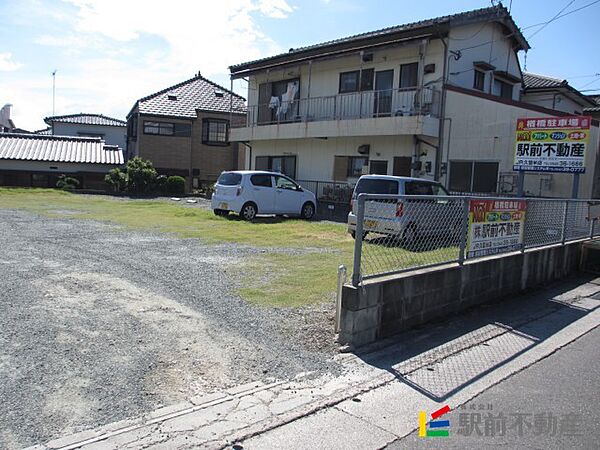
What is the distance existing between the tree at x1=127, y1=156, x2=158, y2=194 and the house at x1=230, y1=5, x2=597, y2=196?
615 centimetres

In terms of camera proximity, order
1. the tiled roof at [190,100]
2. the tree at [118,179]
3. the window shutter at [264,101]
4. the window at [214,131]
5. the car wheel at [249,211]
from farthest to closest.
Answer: the window at [214,131] → the tiled roof at [190,100] → the tree at [118,179] → the window shutter at [264,101] → the car wheel at [249,211]

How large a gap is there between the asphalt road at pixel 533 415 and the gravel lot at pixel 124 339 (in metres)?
1.27

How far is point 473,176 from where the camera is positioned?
15.9 meters

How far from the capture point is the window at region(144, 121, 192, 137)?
99.8 feet

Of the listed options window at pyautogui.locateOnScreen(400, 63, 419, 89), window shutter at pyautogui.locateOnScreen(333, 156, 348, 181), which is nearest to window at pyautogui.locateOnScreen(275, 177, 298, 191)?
window shutter at pyautogui.locateOnScreen(333, 156, 348, 181)

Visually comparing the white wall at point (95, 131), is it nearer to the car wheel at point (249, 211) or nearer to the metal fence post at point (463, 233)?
the car wheel at point (249, 211)

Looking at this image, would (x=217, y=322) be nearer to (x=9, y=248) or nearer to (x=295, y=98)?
(x=9, y=248)

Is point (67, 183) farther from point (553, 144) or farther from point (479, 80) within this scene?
point (553, 144)

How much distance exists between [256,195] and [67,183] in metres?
16.5

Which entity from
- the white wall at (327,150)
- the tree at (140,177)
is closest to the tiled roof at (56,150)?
the tree at (140,177)

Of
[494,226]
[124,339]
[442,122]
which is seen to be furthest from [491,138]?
[124,339]

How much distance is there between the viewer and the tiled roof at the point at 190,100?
30703 millimetres

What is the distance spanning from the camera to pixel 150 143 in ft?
100

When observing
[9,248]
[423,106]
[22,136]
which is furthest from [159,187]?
[9,248]
